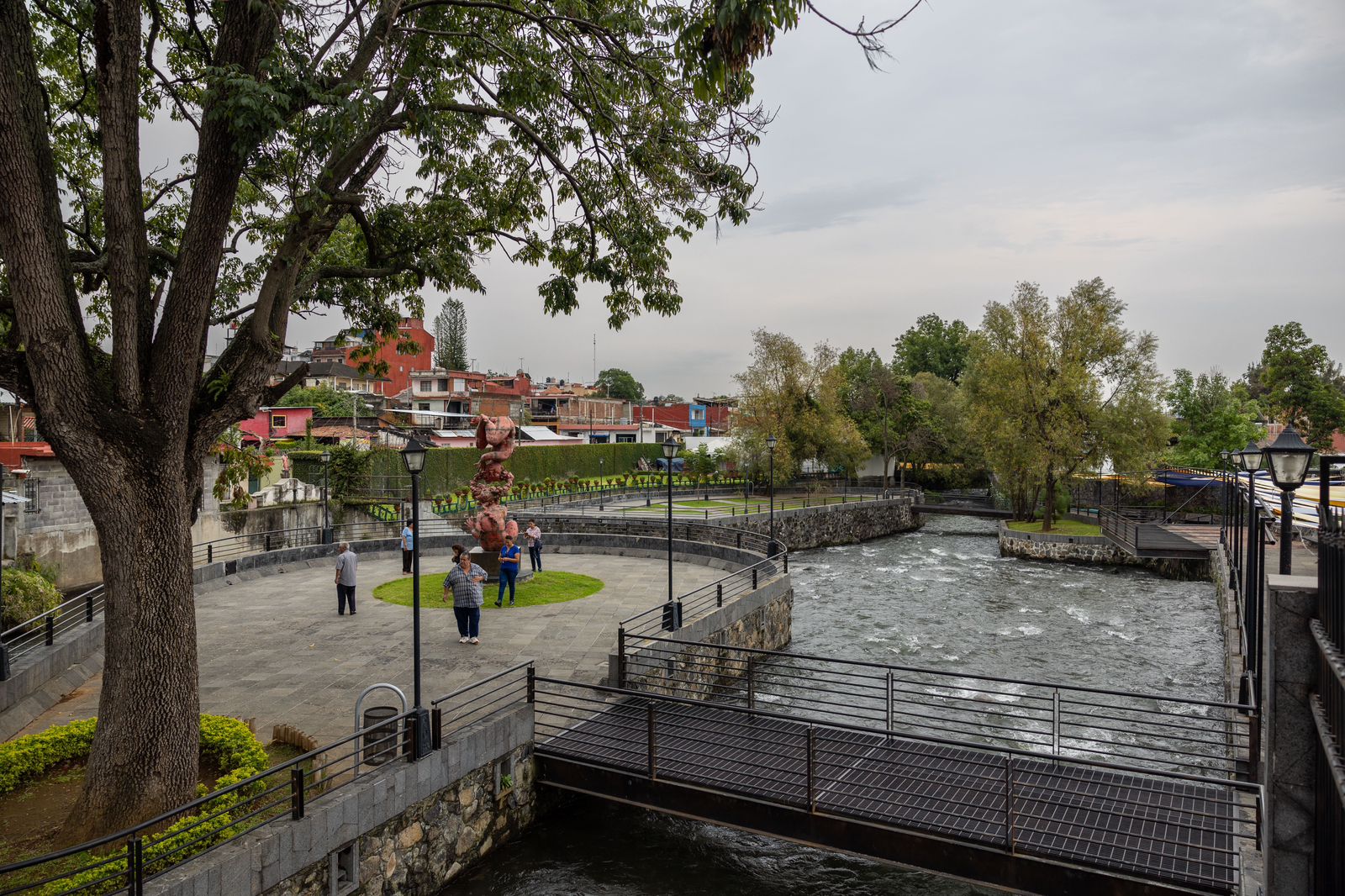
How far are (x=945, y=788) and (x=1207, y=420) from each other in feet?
190

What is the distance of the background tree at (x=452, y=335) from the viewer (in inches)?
3738

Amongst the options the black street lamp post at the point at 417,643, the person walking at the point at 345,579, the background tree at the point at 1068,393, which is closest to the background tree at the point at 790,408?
the background tree at the point at 1068,393

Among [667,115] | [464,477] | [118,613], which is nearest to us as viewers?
[118,613]

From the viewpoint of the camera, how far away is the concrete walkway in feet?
39.6

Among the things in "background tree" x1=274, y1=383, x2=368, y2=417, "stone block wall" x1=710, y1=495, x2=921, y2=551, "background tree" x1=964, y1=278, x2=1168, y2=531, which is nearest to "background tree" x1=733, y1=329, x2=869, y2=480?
"stone block wall" x1=710, y1=495, x2=921, y2=551

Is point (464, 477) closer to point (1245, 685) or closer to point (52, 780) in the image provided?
point (52, 780)

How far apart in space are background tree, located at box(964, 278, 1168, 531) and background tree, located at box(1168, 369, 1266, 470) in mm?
11804

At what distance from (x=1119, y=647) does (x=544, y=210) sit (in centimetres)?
1844

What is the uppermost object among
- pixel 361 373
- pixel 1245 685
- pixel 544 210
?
pixel 544 210

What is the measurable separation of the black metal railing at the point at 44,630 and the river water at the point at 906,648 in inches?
294

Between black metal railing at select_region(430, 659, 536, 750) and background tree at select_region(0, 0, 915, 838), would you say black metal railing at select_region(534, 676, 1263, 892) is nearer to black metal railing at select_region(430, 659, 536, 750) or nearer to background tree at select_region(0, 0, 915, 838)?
black metal railing at select_region(430, 659, 536, 750)

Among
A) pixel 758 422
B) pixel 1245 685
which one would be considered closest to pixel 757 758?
pixel 1245 685

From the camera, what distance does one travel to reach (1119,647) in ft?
70.0

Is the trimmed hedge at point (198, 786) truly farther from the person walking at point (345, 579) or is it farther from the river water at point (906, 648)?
the person walking at point (345, 579)
